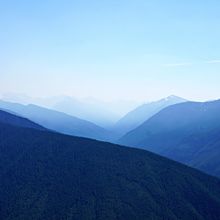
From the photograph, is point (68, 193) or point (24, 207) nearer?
point (24, 207)

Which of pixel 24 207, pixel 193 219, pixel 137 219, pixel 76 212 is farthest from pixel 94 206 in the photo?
pixel 193 219

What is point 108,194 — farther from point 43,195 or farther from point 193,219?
point 193,219

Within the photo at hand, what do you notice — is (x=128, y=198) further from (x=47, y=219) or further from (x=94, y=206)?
(x=47, y=219)

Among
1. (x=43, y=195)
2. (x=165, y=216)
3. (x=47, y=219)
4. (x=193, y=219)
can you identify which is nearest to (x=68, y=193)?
(x=43, y=195)

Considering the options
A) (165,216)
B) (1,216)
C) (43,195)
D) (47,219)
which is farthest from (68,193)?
(165,216)

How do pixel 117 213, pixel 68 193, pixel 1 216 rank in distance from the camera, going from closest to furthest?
pixel 1 216
pixel 117 213
pixel 68 193

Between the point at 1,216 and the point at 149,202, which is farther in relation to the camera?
the point at 149,202

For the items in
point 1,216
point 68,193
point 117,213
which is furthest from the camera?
point 68,193
